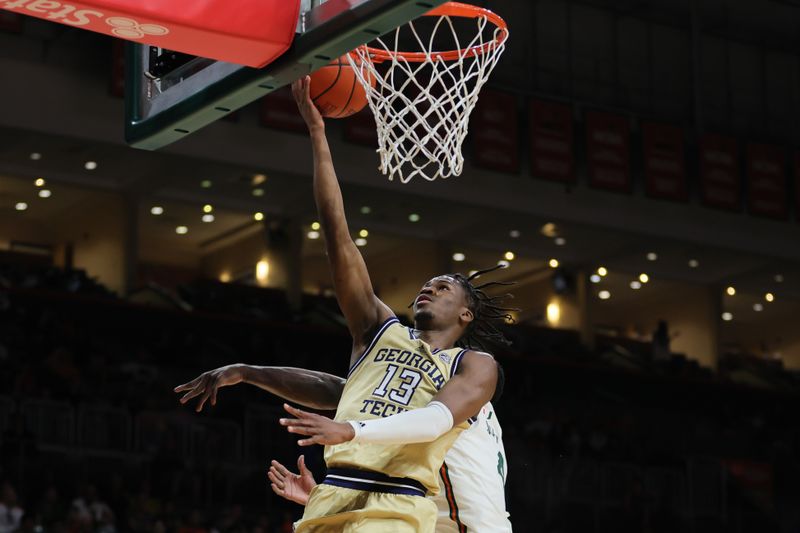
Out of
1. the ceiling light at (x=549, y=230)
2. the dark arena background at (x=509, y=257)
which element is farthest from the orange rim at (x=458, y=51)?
the ceiling light at (x=549, y=230)

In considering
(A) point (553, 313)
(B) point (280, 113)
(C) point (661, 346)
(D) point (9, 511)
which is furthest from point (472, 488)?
(A) point (553, 313)

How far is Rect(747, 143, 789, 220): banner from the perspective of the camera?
997 inches

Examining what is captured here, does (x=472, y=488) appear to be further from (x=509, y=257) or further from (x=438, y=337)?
(x=509, y=257)

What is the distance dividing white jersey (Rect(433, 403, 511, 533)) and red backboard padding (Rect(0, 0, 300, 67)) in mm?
2156

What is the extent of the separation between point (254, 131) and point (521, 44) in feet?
18.7

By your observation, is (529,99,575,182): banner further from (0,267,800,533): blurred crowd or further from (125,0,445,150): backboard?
(125,0,445,150): backboard

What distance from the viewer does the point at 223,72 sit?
486cm

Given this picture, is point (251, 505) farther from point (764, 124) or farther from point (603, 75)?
point (764, 124)

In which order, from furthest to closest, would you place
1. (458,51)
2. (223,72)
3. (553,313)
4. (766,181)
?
(553,313)
(766,181)
(458,51)
(223,72)

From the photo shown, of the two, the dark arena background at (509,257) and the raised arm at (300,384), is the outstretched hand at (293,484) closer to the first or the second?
the raised arm at (300,384)

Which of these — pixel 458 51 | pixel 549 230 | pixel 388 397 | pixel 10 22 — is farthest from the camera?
pixel 549 230

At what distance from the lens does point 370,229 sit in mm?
26625

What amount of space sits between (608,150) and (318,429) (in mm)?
20307

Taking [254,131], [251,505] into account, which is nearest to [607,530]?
[251,505]
